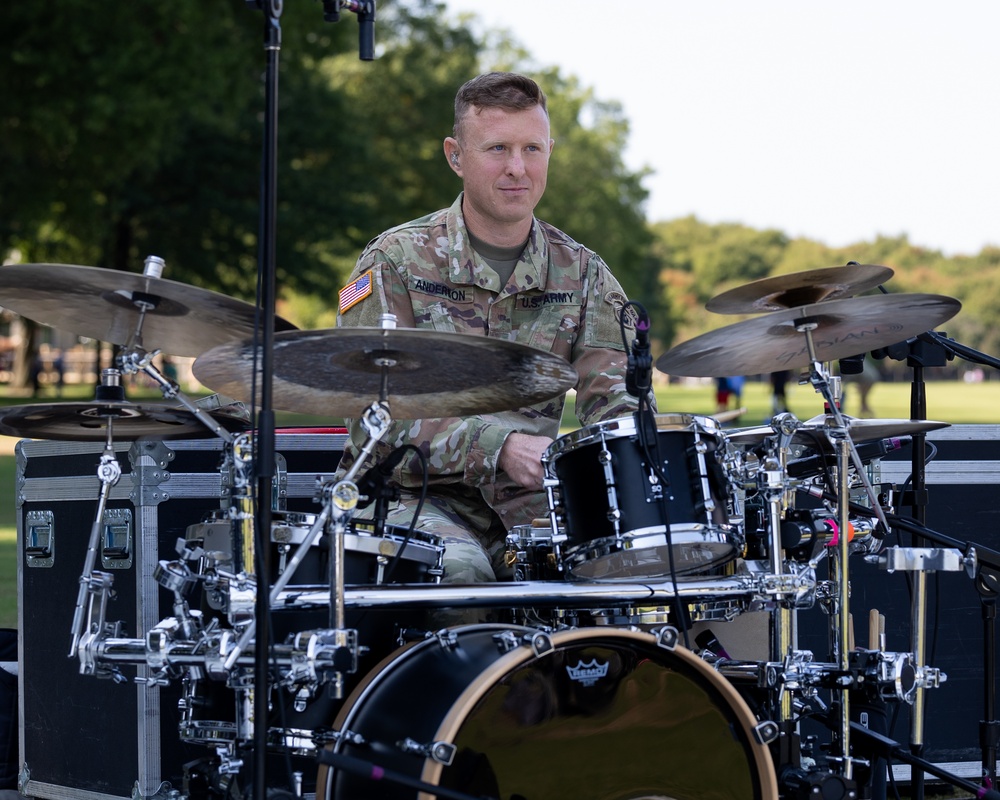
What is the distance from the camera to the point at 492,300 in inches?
164

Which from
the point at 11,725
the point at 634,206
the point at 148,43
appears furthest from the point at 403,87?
the point at 11,725

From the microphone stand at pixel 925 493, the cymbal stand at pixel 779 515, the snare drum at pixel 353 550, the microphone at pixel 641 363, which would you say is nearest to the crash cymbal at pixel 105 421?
the snare drum at pixel 353 550

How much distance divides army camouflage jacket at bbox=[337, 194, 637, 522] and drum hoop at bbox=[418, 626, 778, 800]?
1.07 metres

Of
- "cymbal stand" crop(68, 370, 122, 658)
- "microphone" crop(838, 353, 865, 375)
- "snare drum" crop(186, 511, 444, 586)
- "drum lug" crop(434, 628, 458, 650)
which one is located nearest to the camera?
"drum lug" crop(434, 628, 458, 650)

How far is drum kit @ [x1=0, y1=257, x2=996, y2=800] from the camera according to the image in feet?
9.33

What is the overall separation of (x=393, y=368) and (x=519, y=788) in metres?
1.02

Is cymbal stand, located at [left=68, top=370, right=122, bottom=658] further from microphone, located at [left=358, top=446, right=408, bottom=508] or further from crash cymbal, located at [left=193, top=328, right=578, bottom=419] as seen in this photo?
microphone, located at [left=358, top=446, right=408, bottom=508]

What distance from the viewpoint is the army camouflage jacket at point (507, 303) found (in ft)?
13.0

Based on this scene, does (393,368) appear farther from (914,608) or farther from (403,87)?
(403,87)

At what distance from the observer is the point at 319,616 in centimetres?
328

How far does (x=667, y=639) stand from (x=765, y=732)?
37cm

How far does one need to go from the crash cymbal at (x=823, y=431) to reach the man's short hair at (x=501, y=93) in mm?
1226

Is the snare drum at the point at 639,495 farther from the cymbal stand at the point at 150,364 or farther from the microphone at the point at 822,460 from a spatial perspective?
the cymbal stand at the point at 150,364

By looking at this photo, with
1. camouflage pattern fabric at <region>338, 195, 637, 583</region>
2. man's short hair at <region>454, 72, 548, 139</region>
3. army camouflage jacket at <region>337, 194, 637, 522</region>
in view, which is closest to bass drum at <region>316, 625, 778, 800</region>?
camouflage pattern fabric at <region>338, 195, 637, 583</region>
